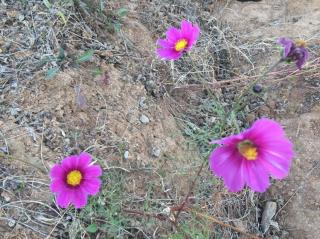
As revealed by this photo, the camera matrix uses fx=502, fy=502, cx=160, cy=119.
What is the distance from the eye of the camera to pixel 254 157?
147 centimetres

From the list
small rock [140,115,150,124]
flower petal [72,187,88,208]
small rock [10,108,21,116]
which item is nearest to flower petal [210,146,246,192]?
flower petal [72,187,88,208]

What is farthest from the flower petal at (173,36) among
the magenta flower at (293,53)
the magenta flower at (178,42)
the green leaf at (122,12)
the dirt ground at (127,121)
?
the magenta flower at (293,53)

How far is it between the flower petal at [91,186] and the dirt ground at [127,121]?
196 millimetres

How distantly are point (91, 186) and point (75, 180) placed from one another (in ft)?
0.18

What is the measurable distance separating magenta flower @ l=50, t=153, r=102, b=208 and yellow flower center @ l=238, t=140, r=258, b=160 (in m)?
0.46

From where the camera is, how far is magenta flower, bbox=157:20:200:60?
6.37 ft

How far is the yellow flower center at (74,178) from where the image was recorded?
159cm

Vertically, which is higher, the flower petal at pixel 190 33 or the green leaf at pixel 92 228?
the flower petal at pixel 190 33

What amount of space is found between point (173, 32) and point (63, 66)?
475mm

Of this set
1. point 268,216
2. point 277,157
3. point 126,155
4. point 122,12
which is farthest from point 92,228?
point 122,12

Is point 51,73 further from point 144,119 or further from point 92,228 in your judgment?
point 92,228

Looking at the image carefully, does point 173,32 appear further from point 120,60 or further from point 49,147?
point 49,147

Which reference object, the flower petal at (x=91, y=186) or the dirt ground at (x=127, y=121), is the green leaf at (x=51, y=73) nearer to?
the dirt ground at (x=127, y=121)

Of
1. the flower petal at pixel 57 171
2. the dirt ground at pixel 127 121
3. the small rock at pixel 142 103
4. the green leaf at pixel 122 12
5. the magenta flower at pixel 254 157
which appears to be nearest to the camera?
the magenta flower at pixel 254 157
